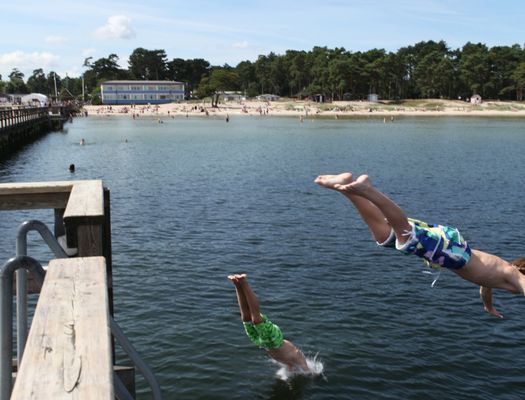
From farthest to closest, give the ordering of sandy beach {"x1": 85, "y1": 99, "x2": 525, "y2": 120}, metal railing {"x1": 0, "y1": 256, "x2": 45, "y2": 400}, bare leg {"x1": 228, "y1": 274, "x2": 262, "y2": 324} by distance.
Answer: sandy beach {"x1": 85, "y1": 99, "x2": 525, "y2": 120} < bare leg {"x1": 228, "y1": 274, "x2": 262, "y2": 324} < metal railing {"x1": 0, "y1": 256, "x2": 45, "y2": 400}

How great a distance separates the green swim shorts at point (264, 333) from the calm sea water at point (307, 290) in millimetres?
888

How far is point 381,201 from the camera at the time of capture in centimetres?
557

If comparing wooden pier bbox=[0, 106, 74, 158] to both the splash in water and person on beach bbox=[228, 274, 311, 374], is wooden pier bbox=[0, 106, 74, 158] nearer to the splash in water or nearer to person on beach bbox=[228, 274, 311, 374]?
the splash in water

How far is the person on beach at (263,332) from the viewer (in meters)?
8.55

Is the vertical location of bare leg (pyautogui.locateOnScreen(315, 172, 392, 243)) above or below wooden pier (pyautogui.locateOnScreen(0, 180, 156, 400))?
below

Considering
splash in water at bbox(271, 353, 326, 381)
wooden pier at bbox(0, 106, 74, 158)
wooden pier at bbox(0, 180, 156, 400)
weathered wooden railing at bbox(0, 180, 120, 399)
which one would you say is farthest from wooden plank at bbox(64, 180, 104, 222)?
wooden pier at bbox(0, 106, 74, 158)

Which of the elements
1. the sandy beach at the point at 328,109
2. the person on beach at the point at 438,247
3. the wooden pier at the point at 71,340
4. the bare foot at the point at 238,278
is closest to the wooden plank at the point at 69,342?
the wooden pier at the point at 71,340

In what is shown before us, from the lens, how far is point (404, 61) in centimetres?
16512

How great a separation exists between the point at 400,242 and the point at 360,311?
7.42 meters

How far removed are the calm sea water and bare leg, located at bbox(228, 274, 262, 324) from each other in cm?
156

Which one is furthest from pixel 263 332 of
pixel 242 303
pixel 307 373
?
pixel 307 373

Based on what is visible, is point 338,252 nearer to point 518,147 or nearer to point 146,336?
point 146,336

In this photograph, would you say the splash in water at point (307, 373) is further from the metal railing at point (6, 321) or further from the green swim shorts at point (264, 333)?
the metal railing at point (6, 321)

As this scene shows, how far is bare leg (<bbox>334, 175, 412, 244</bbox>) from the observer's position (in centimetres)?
549
